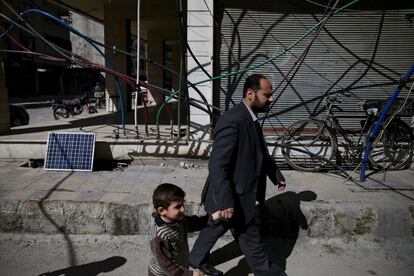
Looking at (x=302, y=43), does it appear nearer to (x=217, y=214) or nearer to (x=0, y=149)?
(x=217, y=214)

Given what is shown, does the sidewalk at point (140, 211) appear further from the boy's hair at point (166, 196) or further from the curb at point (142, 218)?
the boy's hair at point (166, 196)

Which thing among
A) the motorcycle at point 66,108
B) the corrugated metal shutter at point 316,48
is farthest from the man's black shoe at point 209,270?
the motorcycle at point 66,108

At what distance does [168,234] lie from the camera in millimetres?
2346

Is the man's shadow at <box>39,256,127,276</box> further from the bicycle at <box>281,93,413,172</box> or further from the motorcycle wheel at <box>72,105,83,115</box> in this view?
the motorcycle wheel at <box>72,105,83,115</box>

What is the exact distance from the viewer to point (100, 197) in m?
4.08

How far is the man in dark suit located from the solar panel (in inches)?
115

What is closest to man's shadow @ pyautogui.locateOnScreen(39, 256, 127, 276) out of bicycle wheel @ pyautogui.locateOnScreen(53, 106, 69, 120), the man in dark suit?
the man in dark suit

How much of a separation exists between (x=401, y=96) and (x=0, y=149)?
21.6 ft

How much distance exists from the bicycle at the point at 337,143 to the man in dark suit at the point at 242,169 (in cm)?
265

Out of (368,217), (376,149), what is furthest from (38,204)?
(376,149)


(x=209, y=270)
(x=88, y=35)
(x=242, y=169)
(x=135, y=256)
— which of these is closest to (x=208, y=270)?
(x=209, y=270)

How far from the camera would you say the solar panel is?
515cm

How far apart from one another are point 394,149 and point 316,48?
2010 mm

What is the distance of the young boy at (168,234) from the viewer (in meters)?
2.25
